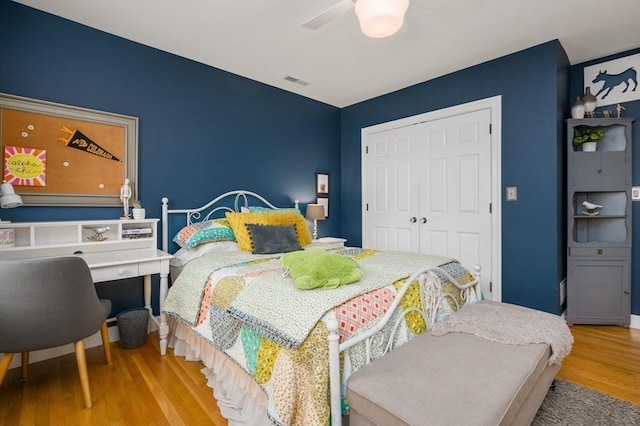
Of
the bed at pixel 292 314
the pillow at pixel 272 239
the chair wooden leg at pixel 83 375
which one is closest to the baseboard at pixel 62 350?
the bed at pixel 292 314

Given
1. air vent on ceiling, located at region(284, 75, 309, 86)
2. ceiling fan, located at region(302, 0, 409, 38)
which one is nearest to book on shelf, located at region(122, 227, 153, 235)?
air vent on ceiling, located at region(284, 75, 309, 86)

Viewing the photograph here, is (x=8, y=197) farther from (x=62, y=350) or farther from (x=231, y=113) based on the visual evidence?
(x=231, y=113)

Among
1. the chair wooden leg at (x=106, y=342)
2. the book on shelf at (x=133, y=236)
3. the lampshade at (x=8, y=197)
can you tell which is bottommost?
the chair wooden leg at (x=106, y=342)

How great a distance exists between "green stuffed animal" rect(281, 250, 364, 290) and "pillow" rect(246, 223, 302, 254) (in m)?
0.83

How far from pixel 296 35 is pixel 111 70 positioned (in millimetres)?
1620

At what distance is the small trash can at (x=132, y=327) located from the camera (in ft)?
8.22

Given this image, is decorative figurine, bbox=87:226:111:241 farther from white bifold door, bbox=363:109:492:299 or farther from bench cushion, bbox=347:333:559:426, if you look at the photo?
white bifold door, bbox=363:109:492:299

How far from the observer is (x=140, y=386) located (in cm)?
201

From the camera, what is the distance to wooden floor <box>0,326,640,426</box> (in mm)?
1729

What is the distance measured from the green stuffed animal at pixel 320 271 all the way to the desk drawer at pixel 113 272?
4.14ft

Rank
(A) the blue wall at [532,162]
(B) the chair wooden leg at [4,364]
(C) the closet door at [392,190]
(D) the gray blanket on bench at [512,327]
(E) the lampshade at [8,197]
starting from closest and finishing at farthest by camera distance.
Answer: (D) the gray blanket on bench at [512,327], (B) the chair wooden leg at [4,364], (E) the lampshade at [8,197], (A) the blue wall at [532,162], (C) the closet door at [392,190]

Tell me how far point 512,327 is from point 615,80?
307cm

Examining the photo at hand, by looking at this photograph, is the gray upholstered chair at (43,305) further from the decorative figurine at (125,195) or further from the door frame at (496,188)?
the door frame at (496,188)

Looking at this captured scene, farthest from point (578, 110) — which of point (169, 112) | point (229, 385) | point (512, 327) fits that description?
point (169, 112)
